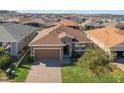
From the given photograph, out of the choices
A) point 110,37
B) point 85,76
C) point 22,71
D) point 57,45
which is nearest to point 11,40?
point 57,45

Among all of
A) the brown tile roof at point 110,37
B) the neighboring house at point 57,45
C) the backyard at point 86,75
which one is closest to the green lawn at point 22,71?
the backyard at point 86,75

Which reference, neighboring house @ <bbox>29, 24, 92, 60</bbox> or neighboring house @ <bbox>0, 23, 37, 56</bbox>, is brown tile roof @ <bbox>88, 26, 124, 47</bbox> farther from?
neighboring house @ <bbox>0, 23, 37, 56</bbox>

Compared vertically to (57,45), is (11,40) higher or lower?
higher

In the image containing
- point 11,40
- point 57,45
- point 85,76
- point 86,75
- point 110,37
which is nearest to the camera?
point 86,75

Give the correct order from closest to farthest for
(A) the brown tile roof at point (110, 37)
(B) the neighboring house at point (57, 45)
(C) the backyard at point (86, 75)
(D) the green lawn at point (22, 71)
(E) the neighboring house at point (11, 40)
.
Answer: (C) the backyard at point (86, 75) → (D) the green lawn at point (22, 71) → (A) the brown tile roof at point (110, 37) → (E) the neighboring house at point (11, 40) → (B) the neighboring house at point (57, 45)

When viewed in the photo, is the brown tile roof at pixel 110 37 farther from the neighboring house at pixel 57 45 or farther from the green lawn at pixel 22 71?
the green lawn at pixel 22 71

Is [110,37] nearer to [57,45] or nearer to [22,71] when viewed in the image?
[22,71]

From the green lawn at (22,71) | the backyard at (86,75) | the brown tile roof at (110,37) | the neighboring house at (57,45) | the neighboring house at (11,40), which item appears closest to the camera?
the backyard at (86,75)

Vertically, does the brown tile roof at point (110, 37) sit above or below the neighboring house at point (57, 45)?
above
